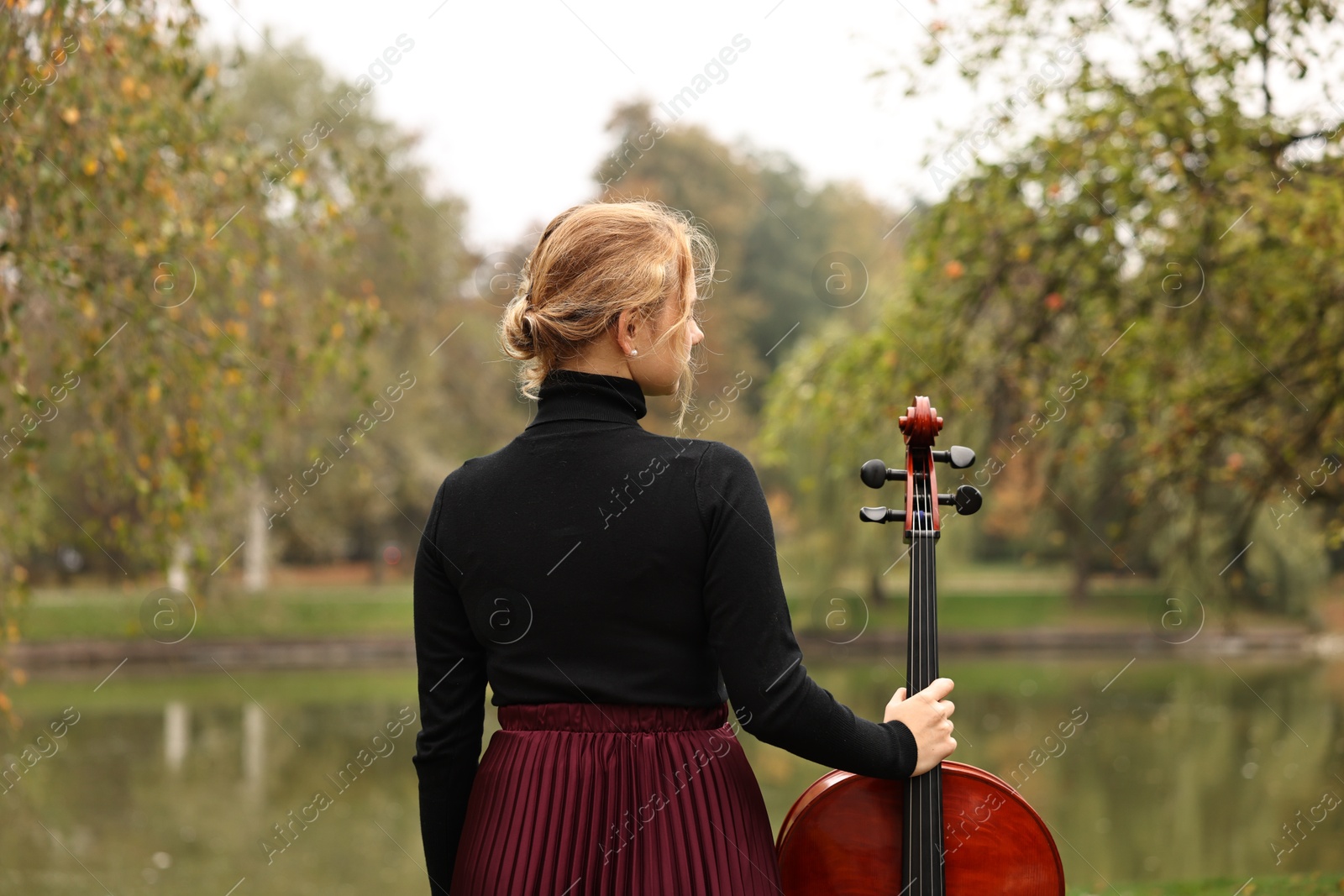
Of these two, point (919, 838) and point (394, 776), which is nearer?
point (919, 838)

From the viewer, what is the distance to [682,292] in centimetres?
169

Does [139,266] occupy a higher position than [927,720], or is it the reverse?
[139,266]

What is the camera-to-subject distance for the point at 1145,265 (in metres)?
6.25

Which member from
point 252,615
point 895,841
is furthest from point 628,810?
point 252,615

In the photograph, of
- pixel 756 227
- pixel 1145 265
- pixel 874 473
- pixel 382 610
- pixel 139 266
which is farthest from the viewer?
pixel 756 227

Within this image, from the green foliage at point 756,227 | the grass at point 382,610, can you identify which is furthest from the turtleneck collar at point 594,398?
the green foliage at point 756,227

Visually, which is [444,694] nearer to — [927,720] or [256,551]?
[927,720]

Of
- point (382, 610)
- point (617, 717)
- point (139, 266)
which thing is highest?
point (139, 266)

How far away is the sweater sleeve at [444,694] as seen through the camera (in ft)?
6.01

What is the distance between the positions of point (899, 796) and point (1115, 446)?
306 inches

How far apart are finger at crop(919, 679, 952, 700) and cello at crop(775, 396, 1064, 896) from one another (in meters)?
0.04

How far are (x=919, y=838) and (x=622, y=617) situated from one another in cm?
58

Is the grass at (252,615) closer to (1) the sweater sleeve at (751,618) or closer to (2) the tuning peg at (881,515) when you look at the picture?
(2) the tuning peg at (881,515)

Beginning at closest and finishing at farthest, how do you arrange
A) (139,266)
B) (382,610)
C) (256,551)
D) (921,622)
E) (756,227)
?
(921,622), (139,266), (256,551), (382,610), (756,227)
